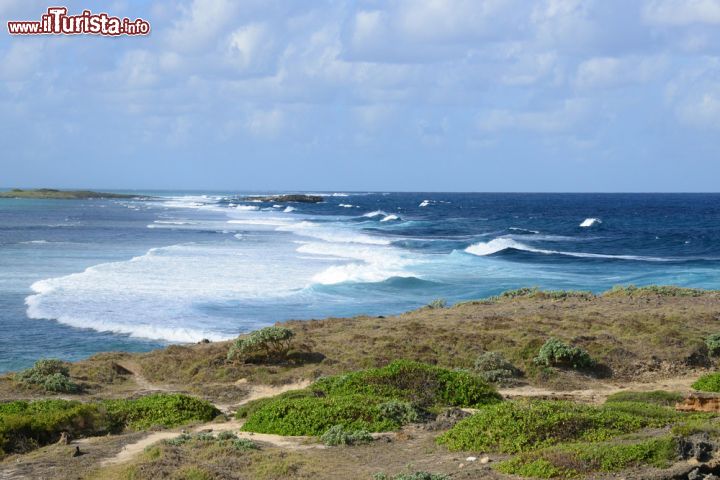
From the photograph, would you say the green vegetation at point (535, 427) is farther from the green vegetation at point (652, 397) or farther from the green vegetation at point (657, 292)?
the green vegetation at point (657, 292)

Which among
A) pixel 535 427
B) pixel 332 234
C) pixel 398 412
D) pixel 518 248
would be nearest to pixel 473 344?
pixel 398 412

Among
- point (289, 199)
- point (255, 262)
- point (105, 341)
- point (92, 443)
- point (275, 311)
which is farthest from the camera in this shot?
point (289, 199)

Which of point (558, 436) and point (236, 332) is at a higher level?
point (558, 436)

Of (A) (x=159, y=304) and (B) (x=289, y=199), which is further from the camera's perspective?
(B) (x=289, y=199)

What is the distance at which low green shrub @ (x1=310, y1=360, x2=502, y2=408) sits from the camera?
14.4 m

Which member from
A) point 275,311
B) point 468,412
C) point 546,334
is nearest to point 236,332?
point 275,311

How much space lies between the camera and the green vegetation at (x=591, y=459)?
29.2 feet

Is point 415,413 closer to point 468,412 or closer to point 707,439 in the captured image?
point 468,412

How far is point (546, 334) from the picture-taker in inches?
810

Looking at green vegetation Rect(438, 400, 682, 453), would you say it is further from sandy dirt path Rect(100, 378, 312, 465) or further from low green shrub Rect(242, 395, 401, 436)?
sandy dirt path Rect(100, 378, 312, 465)

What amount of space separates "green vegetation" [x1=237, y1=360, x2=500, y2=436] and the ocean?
1123 cm

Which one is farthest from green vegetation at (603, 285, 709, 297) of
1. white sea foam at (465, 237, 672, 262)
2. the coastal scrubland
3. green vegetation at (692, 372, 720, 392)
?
white sea foam at (465, 237, 672, 262)

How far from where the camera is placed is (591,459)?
9.07 m

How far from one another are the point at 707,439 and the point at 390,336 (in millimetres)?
11704
